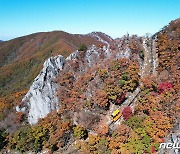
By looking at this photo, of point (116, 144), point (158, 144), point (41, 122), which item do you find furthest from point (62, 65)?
point (158, 144)

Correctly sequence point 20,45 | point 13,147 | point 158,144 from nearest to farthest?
1. point 158,144
2. point 13,147
3. point 20,45

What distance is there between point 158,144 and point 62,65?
2805 centimetres

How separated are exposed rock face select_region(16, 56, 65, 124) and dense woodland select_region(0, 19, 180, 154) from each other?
159 cm

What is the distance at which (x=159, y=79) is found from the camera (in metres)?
38.9

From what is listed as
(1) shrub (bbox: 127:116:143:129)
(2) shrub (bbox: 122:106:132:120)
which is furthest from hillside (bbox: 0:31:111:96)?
(1) shrub (bbox: 127:116:143:129)

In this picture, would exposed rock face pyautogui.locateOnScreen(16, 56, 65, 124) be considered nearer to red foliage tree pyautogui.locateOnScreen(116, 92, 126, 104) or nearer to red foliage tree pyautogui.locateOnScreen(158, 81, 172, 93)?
red foliage tree pyautogui.locateOnScreen(116, 92, 126, 104)

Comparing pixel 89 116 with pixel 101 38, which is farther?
pixel 101 38

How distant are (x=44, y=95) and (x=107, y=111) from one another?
552 inches

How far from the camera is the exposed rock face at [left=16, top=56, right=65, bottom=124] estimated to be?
4500 cm

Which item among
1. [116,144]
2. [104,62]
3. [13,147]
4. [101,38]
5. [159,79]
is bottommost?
[13,147]

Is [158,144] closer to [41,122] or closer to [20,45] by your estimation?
[41,122]

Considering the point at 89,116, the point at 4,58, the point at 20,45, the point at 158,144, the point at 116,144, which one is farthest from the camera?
the point at 20,45

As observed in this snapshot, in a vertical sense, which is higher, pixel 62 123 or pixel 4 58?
pixel 4 58

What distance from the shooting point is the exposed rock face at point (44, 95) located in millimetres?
45000
